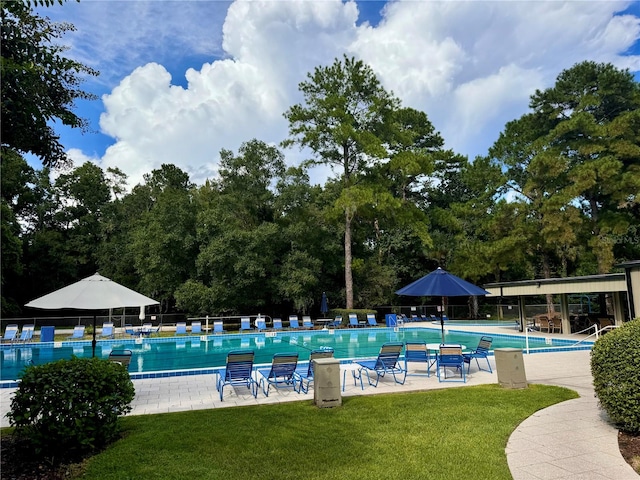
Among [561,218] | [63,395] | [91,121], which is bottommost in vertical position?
[63,395]

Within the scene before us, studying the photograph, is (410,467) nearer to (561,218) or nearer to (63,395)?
(63,395)

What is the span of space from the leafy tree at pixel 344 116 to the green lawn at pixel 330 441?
19.9 meters

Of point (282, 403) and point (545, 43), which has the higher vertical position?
point (545, 43)

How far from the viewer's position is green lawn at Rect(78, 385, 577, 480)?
419 centimetres

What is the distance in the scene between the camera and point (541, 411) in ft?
20.8

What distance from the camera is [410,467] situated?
4.25m

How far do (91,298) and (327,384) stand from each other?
14.1 ft

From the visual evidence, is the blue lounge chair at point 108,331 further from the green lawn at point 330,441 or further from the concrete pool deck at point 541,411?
the green lawn at point 330,441

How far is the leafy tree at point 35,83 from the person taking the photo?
413 cm

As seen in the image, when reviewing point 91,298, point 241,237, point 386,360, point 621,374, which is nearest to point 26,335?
point 241,237

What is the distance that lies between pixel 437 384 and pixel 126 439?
19.4ft

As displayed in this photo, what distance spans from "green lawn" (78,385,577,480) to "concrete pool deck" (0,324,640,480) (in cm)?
23

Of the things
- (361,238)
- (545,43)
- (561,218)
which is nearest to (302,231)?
(361,238)

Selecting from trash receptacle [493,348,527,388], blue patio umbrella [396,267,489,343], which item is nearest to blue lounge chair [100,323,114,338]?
blue patio umbrella [396,267,489,343]
